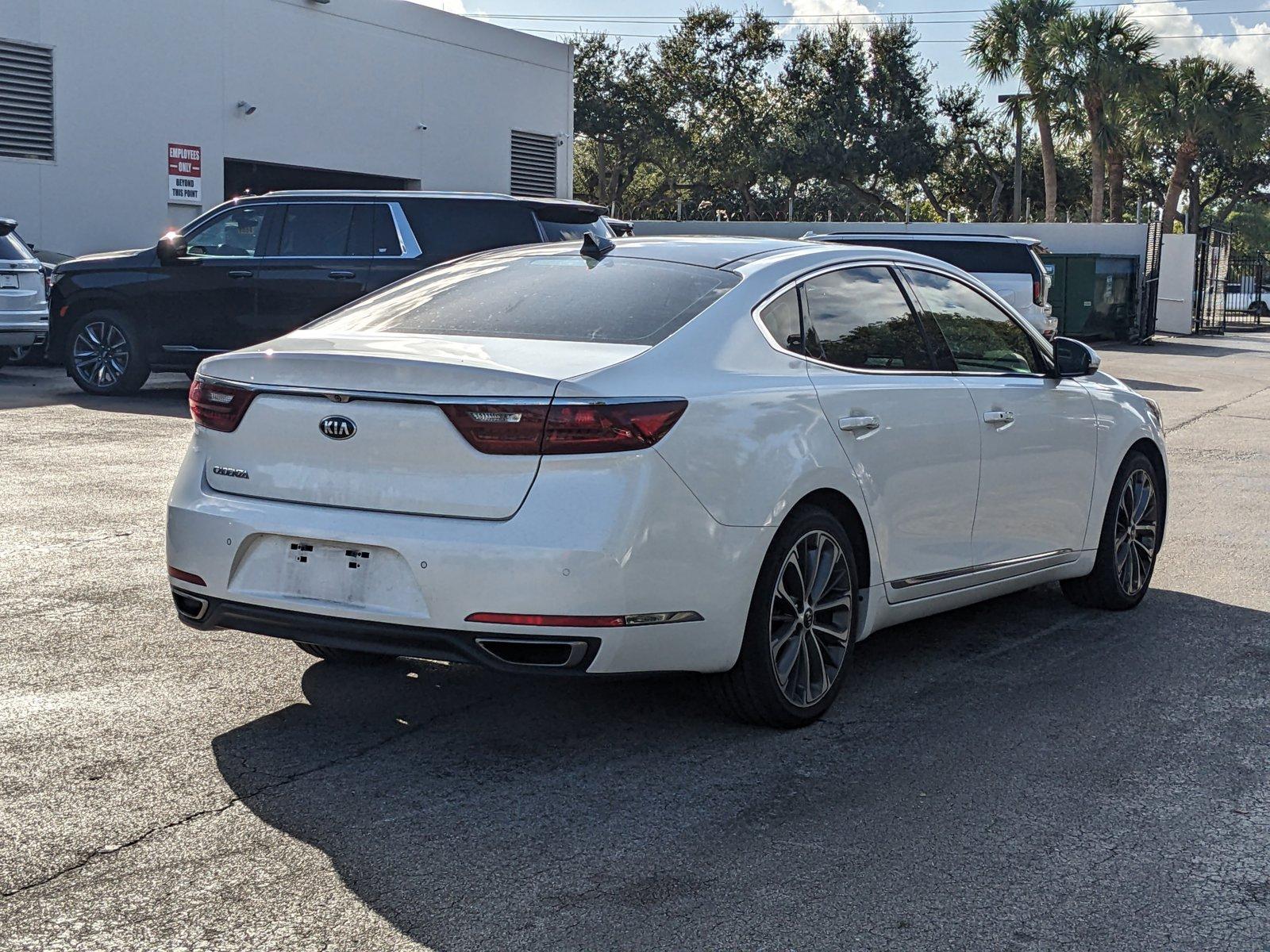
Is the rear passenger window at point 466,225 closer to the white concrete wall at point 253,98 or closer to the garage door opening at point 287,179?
the white concrete wall at point 253,98

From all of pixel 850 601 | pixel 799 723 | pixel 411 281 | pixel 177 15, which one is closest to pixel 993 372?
pixel 850 601

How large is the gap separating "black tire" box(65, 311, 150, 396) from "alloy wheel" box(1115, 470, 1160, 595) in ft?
35.4

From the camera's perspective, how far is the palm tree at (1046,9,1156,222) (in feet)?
146

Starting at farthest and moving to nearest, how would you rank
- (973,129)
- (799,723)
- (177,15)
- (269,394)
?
(973,129) < (177,15) < (799,723) < (269,394)

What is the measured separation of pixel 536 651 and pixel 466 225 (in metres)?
10.2

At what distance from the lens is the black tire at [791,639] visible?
189 inches

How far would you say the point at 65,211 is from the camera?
23672 mm

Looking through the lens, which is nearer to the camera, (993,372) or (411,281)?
(411,281)

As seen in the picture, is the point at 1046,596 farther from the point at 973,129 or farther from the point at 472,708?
the point at 973,129

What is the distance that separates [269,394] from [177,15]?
22.6m

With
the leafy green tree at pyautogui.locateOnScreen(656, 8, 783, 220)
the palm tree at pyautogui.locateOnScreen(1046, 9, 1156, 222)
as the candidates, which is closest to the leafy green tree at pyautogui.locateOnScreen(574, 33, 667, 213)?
the leafy green tree at pyautogui.locateOnScreen(656, 8, 783, 220)

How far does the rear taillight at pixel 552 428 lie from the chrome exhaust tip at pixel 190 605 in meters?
1.06

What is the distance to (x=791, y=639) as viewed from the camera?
16.3 feet

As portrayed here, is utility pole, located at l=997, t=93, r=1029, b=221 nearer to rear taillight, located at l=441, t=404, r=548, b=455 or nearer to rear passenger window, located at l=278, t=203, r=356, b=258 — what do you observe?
rear passenger window, located at l=278, t=203, r=356, b=258
